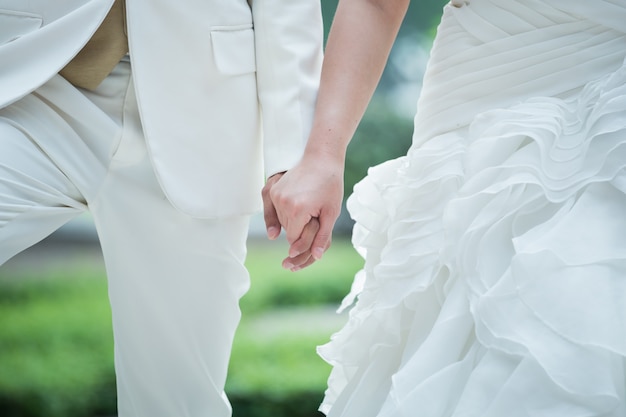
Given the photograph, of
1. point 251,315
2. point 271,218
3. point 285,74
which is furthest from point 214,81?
point 251,315

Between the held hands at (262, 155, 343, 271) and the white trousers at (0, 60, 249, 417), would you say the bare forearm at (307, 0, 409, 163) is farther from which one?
the white trousers at (0, 60, 249, 417)

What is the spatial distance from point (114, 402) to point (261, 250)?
113 inches

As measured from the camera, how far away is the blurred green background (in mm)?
4867

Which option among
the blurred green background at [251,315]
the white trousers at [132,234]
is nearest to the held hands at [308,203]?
the white trousers at [132,234]

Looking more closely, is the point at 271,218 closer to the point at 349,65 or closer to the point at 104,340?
the point at 349,65

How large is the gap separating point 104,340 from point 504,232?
4.92 meters

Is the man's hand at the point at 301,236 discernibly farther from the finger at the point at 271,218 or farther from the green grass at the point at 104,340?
the green grass at the point at 104,340

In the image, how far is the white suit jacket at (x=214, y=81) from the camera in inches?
67.0

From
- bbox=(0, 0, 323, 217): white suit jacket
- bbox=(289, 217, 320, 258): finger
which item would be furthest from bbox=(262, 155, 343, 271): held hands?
bbox=(0, 0, 323, 217): white suit jacket

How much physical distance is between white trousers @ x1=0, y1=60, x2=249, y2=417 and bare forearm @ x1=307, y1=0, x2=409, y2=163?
1.25 ft

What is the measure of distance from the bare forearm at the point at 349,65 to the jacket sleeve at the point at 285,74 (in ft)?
0.31

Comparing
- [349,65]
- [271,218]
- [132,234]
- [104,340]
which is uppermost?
[349,65]

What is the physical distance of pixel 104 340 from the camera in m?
5.84

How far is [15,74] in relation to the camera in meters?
1.63
